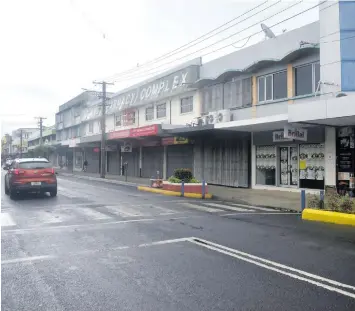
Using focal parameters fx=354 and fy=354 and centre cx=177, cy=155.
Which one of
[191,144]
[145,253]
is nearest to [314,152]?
[191,144]

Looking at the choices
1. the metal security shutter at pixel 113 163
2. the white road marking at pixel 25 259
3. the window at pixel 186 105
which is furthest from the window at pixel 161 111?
the white road marking at pixel 25 259

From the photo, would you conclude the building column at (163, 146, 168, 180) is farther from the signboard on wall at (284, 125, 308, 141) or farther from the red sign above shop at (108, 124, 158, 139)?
the signboard on wall at (284, 125, 308, 141)

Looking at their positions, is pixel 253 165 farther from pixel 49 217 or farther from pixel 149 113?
pixel 149 113

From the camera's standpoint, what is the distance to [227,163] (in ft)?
71.2

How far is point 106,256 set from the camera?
6070 millimetres

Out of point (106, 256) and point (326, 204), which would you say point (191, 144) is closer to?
point (326, 204)

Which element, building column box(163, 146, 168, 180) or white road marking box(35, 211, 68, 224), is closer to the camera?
white road marking box(35, 211, 68, 224)

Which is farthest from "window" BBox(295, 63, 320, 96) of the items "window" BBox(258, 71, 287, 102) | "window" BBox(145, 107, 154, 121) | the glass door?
"window" BBox(145, 107, 154, 121)

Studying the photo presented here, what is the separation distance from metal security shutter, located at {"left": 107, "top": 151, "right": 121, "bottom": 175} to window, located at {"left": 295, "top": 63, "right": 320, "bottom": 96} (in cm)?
2290

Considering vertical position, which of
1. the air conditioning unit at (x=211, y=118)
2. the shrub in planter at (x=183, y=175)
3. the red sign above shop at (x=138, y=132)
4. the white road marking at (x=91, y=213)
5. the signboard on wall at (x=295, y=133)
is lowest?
the white road marking at (x=91, y=213)

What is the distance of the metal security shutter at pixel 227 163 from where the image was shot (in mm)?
20413

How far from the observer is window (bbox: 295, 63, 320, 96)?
645 inches

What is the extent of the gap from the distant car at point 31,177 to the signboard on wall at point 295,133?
10.3m

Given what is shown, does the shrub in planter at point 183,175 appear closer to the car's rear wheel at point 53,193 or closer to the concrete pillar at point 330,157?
the car's rear wheel at point 53,193
